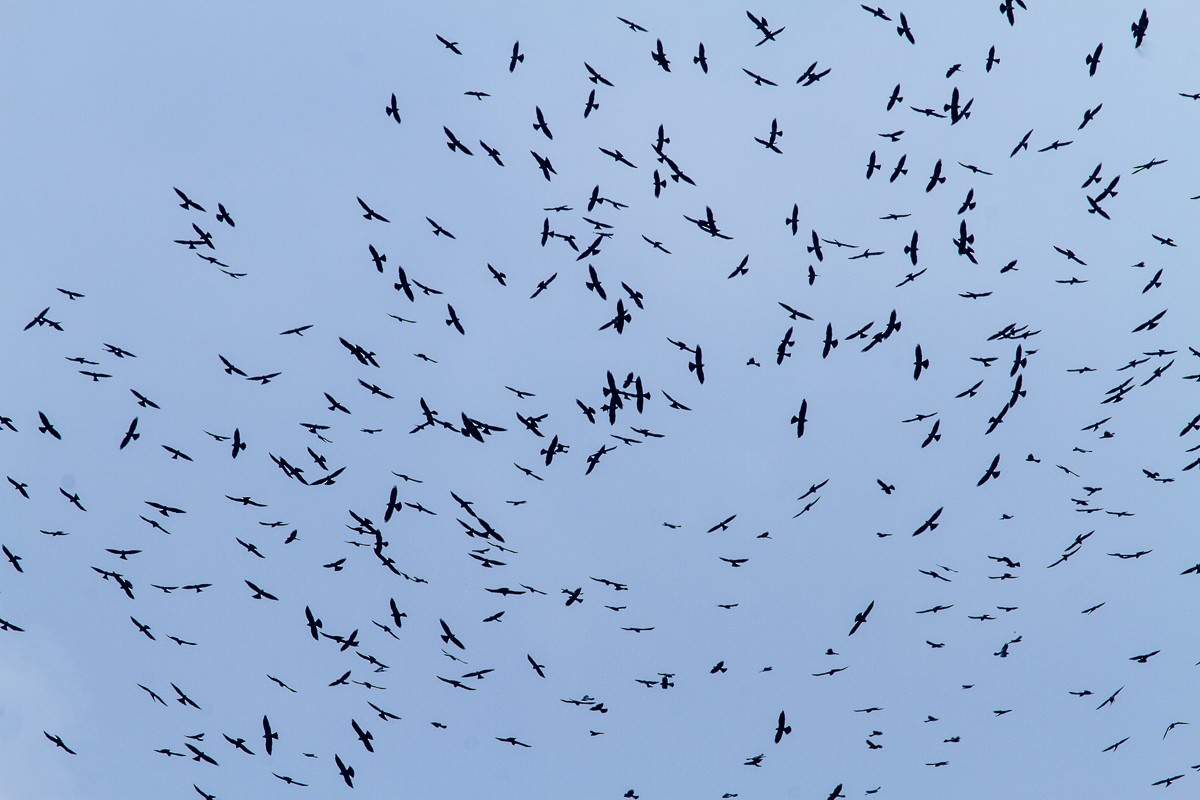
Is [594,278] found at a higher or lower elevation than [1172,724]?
higher

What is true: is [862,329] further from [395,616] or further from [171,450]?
[171,450]

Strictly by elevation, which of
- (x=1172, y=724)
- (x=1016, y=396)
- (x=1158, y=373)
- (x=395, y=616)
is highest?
(x=1158, y=373)

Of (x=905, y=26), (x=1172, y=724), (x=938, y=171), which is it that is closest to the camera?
(x=905, y=26)

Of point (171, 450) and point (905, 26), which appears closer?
point (905, 26)

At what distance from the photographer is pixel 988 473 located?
4244 cm

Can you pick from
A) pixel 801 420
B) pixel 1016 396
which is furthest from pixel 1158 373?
pixel 801 420

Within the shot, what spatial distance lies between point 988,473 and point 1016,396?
3.11 metres

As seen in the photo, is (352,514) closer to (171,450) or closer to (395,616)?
(395,616)

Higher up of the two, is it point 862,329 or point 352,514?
point 862,329

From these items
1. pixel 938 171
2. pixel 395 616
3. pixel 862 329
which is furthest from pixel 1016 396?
pixel 395 616

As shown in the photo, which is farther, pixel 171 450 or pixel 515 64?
pixel 171 450

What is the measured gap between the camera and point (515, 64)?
40.3 meters

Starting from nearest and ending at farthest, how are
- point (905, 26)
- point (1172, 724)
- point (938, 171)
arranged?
point (905, 26) → point (938, 171) → point (1172, 724)

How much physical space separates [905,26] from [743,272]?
1028 centimetres
